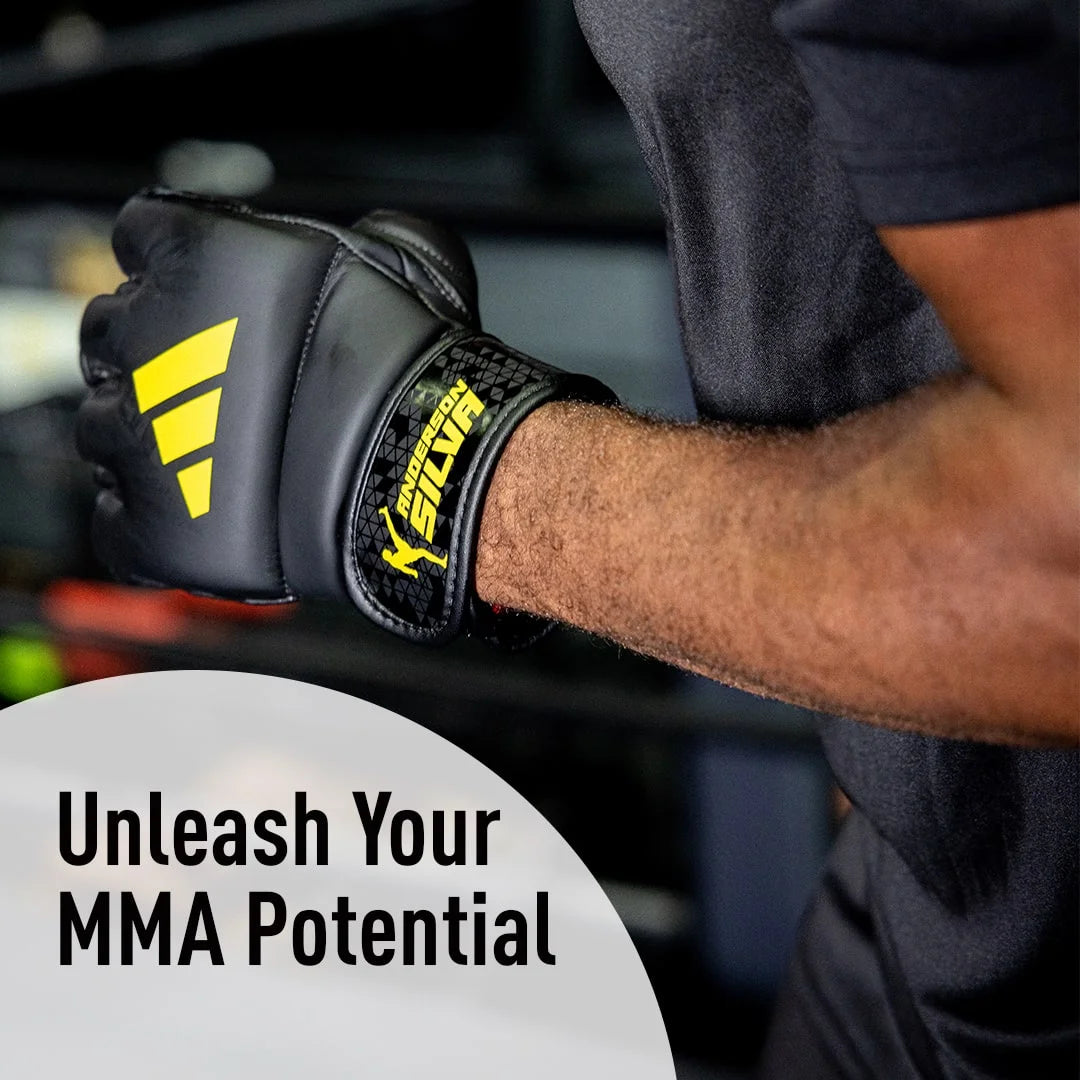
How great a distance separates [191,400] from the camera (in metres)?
0.83

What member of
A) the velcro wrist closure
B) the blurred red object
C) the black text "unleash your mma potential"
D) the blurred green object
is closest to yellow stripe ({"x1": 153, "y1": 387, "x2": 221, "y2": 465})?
the velcro wrist closure

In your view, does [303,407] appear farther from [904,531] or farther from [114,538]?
[904,531]

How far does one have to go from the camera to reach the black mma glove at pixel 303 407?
0.76 m

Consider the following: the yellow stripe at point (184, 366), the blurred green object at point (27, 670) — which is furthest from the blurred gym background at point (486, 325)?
the yellow stripe at point (184, 366)

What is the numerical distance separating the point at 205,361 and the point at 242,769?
884 mm

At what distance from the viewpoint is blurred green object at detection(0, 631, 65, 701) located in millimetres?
1974

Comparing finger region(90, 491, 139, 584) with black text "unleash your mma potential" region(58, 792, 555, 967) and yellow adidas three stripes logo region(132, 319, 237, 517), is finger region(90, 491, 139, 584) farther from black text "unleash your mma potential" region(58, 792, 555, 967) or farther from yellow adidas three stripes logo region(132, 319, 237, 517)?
black text "unleash your mma potential" region(58, 792, 555, 967)

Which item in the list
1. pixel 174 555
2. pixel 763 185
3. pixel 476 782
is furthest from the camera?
pixel 476 782

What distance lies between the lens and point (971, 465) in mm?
576

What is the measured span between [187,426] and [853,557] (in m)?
0.42

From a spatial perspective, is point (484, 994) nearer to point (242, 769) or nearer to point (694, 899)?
point (694, 899)

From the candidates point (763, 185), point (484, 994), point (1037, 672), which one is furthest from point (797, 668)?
point (484, 994)

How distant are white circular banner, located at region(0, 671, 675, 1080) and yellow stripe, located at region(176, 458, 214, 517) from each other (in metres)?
0.40

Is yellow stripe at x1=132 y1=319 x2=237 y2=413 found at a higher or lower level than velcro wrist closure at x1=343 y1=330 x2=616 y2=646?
higher
